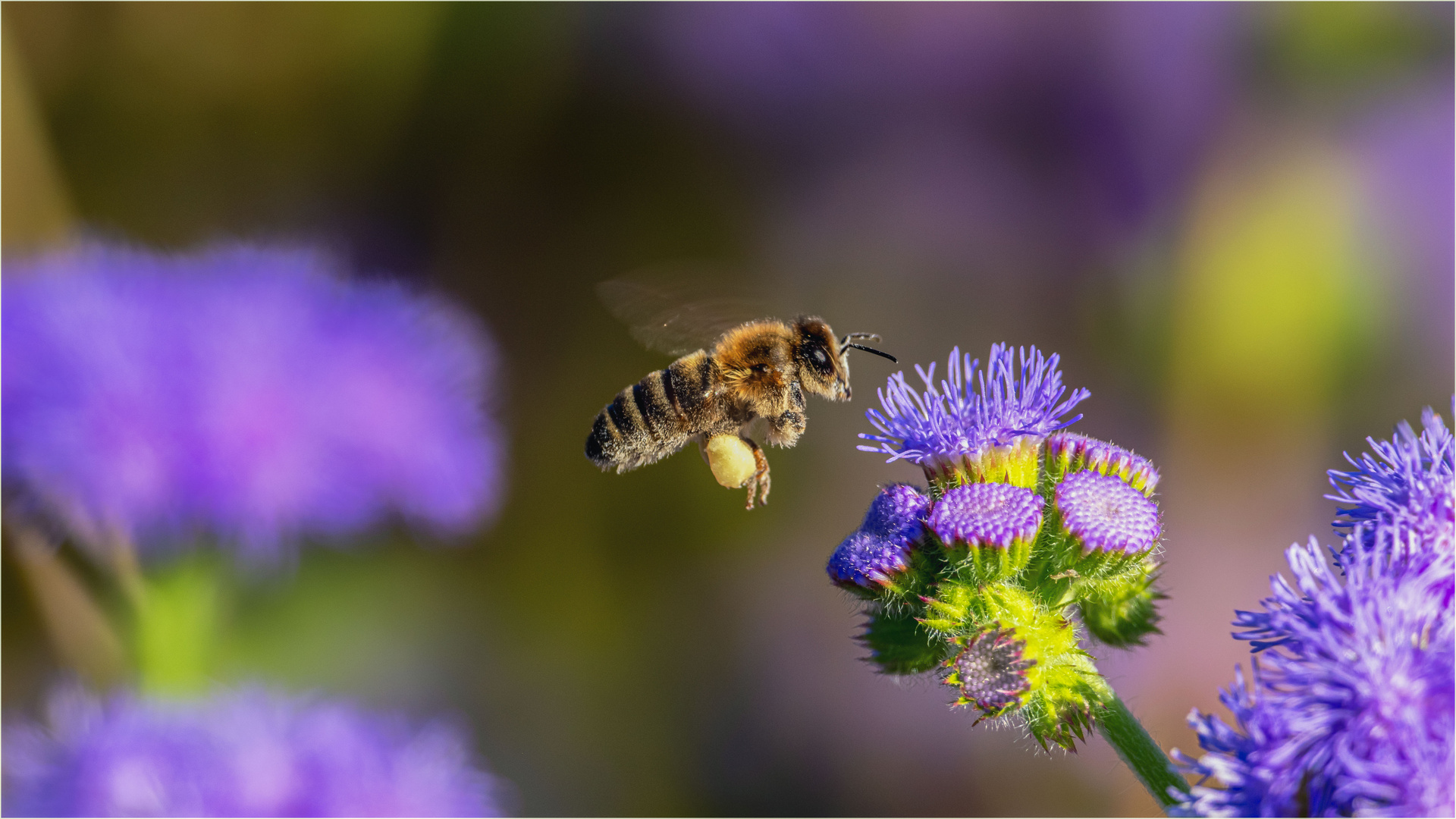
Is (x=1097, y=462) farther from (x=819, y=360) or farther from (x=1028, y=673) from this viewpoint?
(x=819, y=360)

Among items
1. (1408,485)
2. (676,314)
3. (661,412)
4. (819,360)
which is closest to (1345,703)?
(1408,485)

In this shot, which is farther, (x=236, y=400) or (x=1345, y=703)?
(x=236, y=400)

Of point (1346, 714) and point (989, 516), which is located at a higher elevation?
point (989, 516)

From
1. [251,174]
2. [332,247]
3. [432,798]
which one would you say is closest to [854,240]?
[332,247]

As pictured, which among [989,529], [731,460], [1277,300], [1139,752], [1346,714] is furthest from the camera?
[1277,300]

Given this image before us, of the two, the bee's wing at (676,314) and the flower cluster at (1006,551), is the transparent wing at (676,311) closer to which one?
the bee's wing at (676,314)

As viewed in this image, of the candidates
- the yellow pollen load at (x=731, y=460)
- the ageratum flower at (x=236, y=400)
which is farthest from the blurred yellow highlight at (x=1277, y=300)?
the ageratum flower at (x=236, y=400)
